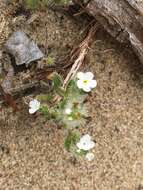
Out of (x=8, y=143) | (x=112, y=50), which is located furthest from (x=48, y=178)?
(x=112, y=50)

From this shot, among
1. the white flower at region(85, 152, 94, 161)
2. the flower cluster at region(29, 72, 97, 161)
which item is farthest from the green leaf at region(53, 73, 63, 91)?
the white flower at region(85, 152, 94, 161)

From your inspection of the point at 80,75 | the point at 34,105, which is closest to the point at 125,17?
the point at 80,75

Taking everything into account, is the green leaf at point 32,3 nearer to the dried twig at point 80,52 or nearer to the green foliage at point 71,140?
the dried twig at point 80,52

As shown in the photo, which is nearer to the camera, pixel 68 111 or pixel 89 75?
pixel 68 111

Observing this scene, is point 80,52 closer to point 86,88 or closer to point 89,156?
point 86,88

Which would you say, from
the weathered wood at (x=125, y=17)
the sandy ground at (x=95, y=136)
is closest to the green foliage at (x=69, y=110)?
the sandy ground at (x=95, y=136)

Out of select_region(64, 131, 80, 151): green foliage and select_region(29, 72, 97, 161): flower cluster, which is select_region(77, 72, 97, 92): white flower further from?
select_region(64, 131, 80, 151): green foliage
